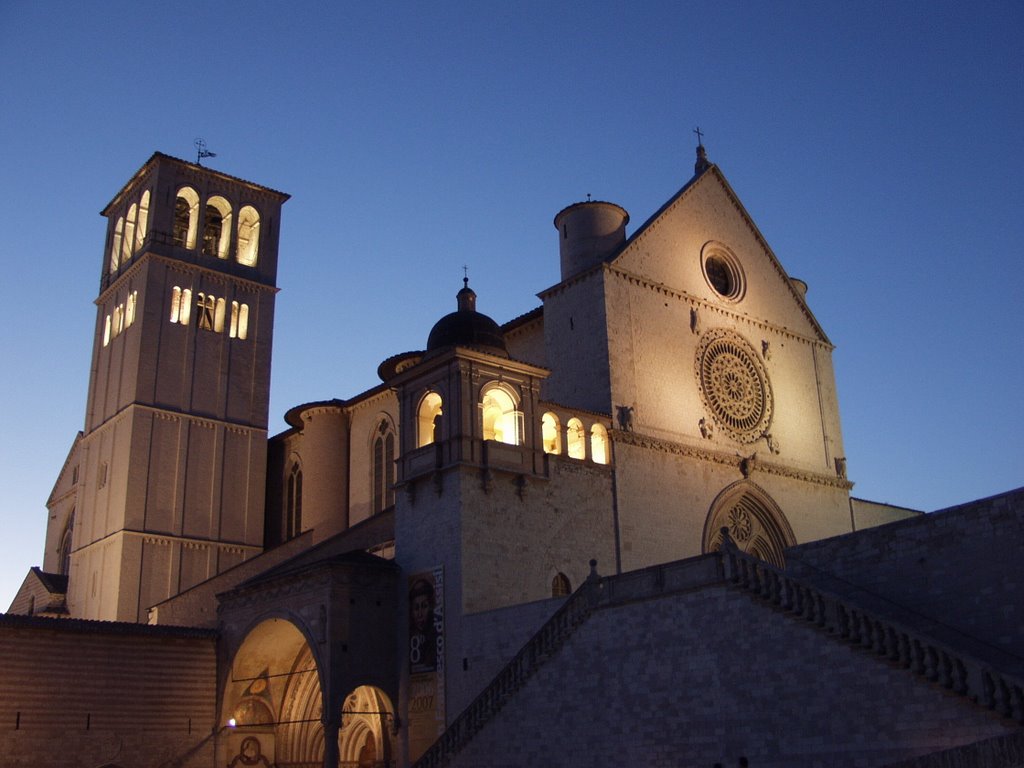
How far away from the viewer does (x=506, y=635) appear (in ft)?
83.5

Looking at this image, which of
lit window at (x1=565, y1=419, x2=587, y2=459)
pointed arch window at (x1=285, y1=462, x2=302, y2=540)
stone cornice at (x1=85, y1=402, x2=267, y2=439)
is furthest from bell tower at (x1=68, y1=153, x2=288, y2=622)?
lit window at (x1=565, y1=419, x2=587, y2=459)

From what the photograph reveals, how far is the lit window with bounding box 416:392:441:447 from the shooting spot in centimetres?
2972

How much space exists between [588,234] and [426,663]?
15.0 meters

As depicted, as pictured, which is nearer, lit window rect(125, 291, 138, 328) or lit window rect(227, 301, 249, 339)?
lit window rect(125, 291, 138, 328)

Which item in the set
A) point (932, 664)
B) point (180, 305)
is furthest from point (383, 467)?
point (932, 664)

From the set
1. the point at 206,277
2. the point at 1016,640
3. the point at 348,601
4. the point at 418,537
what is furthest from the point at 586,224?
the point at 1016,640

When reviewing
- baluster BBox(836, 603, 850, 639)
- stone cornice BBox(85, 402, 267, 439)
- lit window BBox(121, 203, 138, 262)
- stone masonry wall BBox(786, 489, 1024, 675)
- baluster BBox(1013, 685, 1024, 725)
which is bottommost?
baluster BBox(1013, 685, 1024, 725)

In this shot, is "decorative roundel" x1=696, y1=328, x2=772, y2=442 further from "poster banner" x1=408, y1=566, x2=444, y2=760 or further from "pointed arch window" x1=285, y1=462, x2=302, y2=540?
"pointed arch window" x1=285, y1=462, x2=302, y2=540

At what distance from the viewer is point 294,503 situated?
44750mm

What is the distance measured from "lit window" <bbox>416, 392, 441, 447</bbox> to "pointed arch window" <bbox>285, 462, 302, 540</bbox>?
15610 mm

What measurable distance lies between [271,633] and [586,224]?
16.0m

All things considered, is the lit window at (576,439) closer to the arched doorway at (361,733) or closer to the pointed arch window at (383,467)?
the arched doorway at (361,733)

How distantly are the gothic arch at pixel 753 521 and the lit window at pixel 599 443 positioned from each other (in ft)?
15.2

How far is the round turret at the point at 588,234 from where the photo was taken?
3503 centimetres
